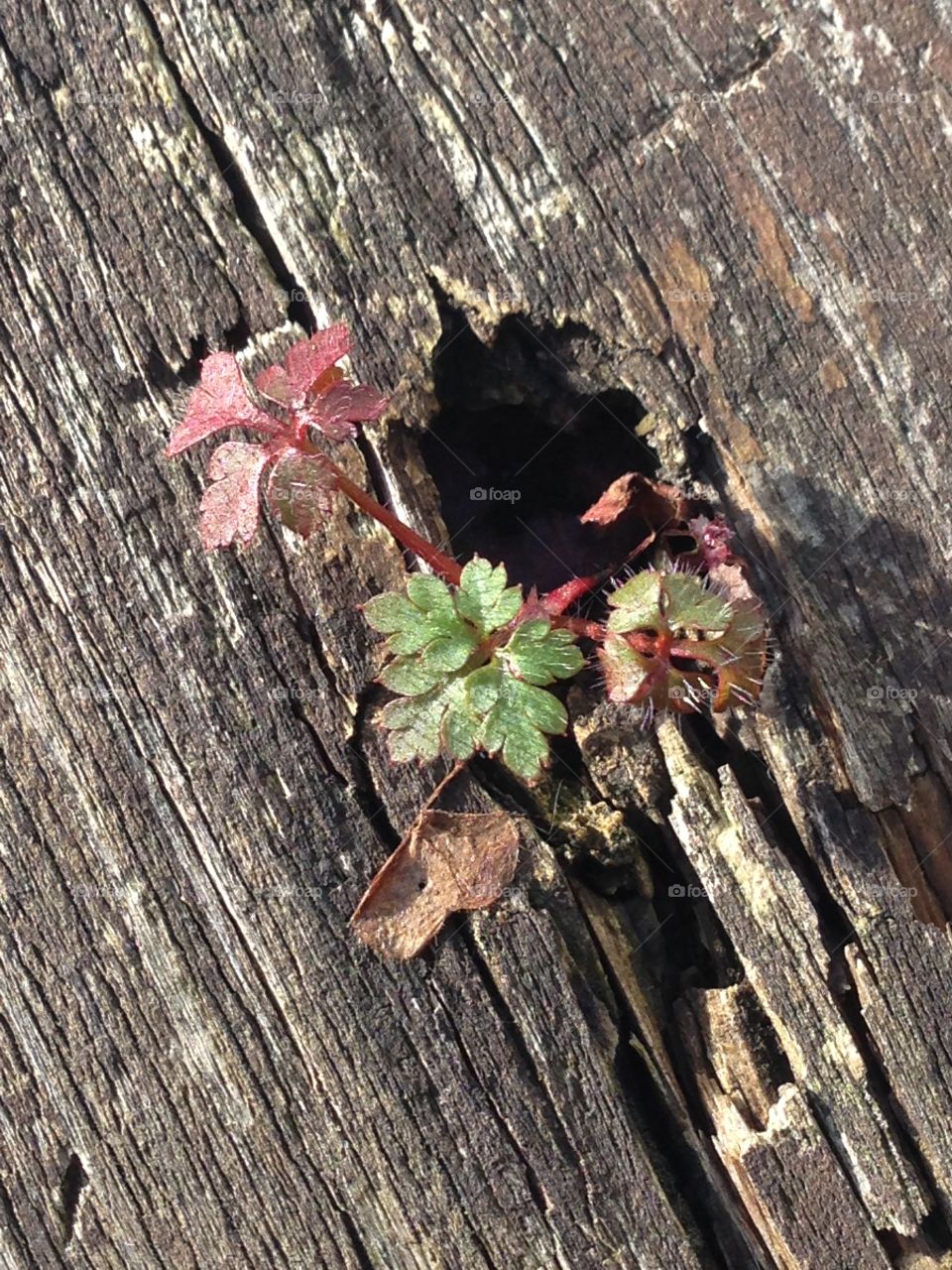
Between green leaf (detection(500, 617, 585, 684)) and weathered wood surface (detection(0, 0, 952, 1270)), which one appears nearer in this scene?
green leaf (detection(500, 617, 585, 684))

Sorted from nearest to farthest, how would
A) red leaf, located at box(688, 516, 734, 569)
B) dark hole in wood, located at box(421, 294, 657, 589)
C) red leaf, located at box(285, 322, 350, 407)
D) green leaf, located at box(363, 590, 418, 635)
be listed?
red leaf, located at box(285, 322, 350, 407) < green leaf, located at box(363, 590, 418, 635) < red leaf, located at box(688, 516, 734, 569) < dark hole in wood, located at box(421, 294, 657, 589)

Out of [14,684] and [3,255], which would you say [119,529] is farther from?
[3,255]

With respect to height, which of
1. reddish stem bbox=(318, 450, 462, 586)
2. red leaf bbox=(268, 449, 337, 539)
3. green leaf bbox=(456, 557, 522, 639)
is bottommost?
green leaf bbox=(456, 557, 522, 639)

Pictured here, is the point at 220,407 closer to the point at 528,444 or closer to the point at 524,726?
the point at 528,444

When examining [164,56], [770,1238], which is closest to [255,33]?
[164,56]

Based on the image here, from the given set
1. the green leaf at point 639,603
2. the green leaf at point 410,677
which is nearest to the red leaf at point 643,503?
the green leaf at point 639,603

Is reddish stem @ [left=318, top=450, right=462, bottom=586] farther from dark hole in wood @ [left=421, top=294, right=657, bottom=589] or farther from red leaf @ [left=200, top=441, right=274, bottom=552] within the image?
dark hole in wood @ [left=421, top=294, right=657, bottom=589]

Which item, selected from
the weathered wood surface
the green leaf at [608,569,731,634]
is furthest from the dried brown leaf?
the green leaf at [608,569,731,634]
